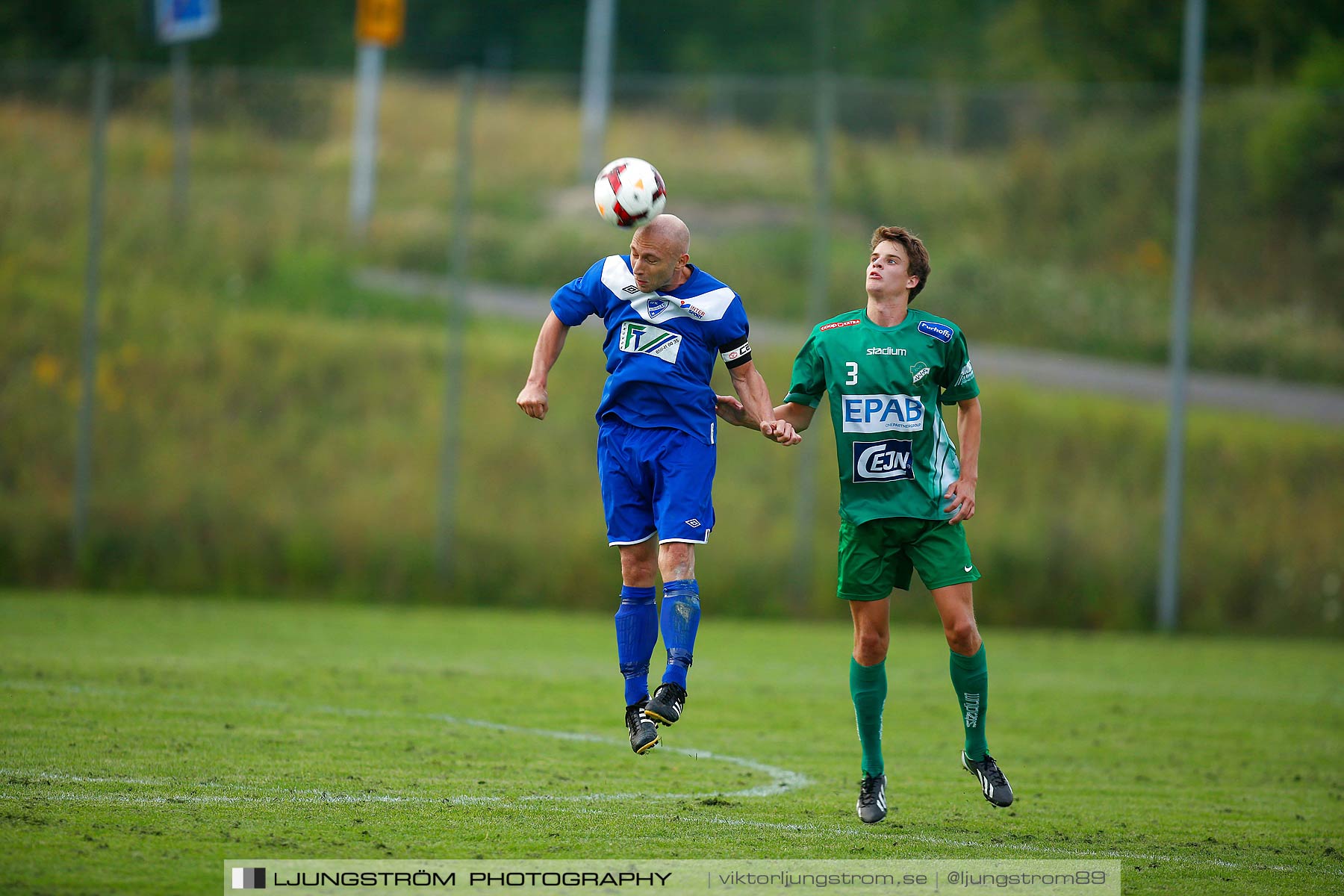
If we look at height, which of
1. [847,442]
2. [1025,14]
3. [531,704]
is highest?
[1025,14]

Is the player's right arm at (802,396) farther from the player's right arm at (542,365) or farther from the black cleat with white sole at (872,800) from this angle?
the black cleat with white sole at (872,800)

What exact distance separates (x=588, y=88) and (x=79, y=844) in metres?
11.6

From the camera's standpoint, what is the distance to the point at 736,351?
646cm

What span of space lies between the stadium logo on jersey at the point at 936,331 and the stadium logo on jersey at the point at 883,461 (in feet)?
1.48

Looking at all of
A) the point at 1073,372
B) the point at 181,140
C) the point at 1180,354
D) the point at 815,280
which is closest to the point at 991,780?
the point at 815,280

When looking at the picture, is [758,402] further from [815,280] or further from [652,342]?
[815,280]

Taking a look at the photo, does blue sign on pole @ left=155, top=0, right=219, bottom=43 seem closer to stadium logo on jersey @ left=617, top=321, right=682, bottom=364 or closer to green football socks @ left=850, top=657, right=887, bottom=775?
stadium logo on jersey @ left=617, top=321, right=682, bottom=364

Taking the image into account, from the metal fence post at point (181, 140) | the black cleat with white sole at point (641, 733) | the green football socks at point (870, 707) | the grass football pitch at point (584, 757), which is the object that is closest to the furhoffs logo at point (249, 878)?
the grass football pitch at point (584, 757)

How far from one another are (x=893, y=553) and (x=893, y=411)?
0.60 metres

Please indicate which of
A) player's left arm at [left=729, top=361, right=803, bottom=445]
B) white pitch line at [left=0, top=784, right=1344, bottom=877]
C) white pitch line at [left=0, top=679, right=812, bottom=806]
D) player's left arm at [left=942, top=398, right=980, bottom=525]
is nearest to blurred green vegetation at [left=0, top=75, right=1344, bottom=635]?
white pitch line at [left=0, top=679, right=812, bottom=806]

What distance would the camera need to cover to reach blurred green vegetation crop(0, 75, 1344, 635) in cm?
1405

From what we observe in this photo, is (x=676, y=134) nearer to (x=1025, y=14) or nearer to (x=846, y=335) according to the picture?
(x=846, y=335)

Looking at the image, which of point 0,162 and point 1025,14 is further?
point 1025,14

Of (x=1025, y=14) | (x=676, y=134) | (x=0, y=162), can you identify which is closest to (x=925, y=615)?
(x=676, y=134)
